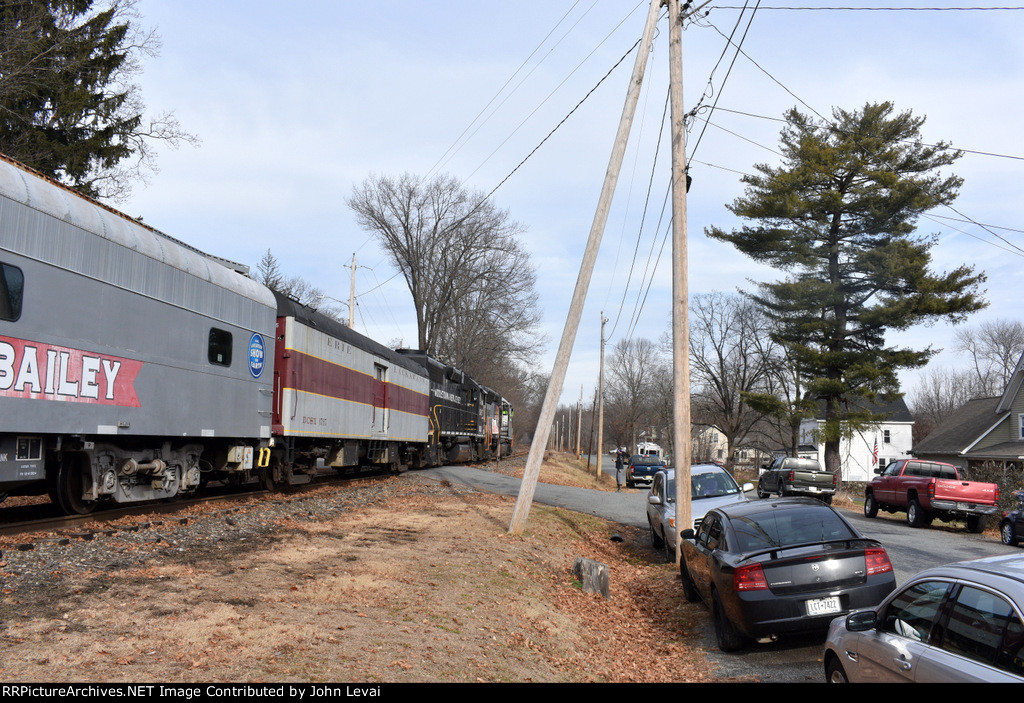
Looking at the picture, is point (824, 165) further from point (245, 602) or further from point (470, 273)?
point (245, 602)

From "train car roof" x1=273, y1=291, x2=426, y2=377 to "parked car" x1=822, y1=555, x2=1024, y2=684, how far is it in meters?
13.0

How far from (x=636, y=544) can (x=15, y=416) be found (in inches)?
496

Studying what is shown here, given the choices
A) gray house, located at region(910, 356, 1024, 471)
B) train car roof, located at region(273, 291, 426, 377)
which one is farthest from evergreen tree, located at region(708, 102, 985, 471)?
train car roof, located at region(273, 291, 426, 377)

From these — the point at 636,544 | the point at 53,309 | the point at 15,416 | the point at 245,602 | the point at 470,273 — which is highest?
the point at 470,273

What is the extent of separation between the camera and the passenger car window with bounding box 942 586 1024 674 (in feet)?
12.4

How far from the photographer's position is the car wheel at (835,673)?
5459mm

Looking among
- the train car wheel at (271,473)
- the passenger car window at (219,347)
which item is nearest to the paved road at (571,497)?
the train car wheel at (271,473)

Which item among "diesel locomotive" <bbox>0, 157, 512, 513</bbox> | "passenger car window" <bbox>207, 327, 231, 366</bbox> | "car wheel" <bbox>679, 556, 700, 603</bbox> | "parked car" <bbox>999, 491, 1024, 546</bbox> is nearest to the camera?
"diesel locomotive" <bbox>0, 157, 512, 513</bbox>

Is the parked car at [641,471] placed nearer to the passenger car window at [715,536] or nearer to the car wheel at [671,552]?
the car wheel at [671,552]

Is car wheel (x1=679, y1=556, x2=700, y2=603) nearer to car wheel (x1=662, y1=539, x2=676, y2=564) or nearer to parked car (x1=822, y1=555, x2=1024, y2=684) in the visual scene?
car wheel (x1=662, y1=539, x2=676, y2=564)

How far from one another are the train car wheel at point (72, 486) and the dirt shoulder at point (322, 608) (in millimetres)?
911

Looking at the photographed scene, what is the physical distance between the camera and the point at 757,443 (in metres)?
73.1
